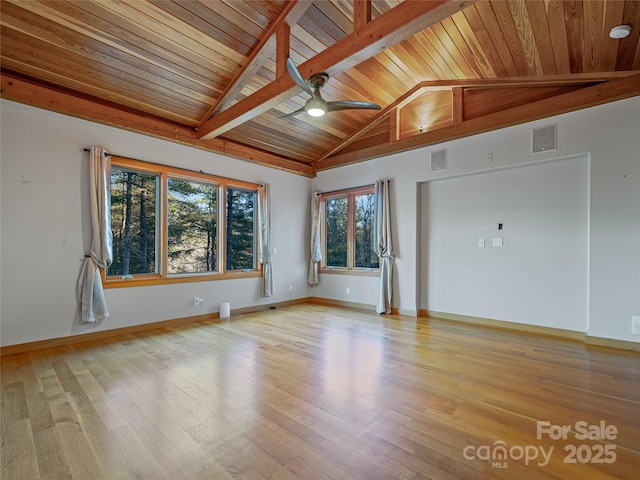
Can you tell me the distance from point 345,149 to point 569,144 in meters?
3.75

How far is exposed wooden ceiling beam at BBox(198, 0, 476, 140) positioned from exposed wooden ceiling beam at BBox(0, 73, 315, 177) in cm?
116

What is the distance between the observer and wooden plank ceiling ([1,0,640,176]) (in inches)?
117

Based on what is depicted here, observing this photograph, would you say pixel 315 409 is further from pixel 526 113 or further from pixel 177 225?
pixel 526 113

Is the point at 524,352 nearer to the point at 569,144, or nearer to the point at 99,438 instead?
the point at 569,144

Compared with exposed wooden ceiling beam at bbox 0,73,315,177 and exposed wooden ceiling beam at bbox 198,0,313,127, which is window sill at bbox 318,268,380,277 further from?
exposed wooden ceiling beam at bbox 198,0,313,127

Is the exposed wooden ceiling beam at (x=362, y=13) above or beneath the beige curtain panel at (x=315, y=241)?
above

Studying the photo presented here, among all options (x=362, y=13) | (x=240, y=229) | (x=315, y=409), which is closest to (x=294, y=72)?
(x=362, y=13)

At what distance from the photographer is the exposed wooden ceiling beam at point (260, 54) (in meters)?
3.38

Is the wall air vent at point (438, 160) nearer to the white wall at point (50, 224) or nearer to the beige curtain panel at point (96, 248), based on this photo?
the white wall at point (50, 224)

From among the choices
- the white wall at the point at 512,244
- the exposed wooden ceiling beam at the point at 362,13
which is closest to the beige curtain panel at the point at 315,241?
the white wall at the point at 512,244

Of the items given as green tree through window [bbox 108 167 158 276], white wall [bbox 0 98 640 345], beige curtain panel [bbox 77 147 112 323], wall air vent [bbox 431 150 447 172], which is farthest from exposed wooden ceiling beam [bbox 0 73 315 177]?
wall air vent [bbox 431 150 447 172]

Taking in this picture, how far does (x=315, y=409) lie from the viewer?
2.25 meters

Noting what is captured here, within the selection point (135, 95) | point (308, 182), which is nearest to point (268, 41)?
point (135, 95)

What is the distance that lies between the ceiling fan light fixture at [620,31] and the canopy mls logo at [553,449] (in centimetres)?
369
